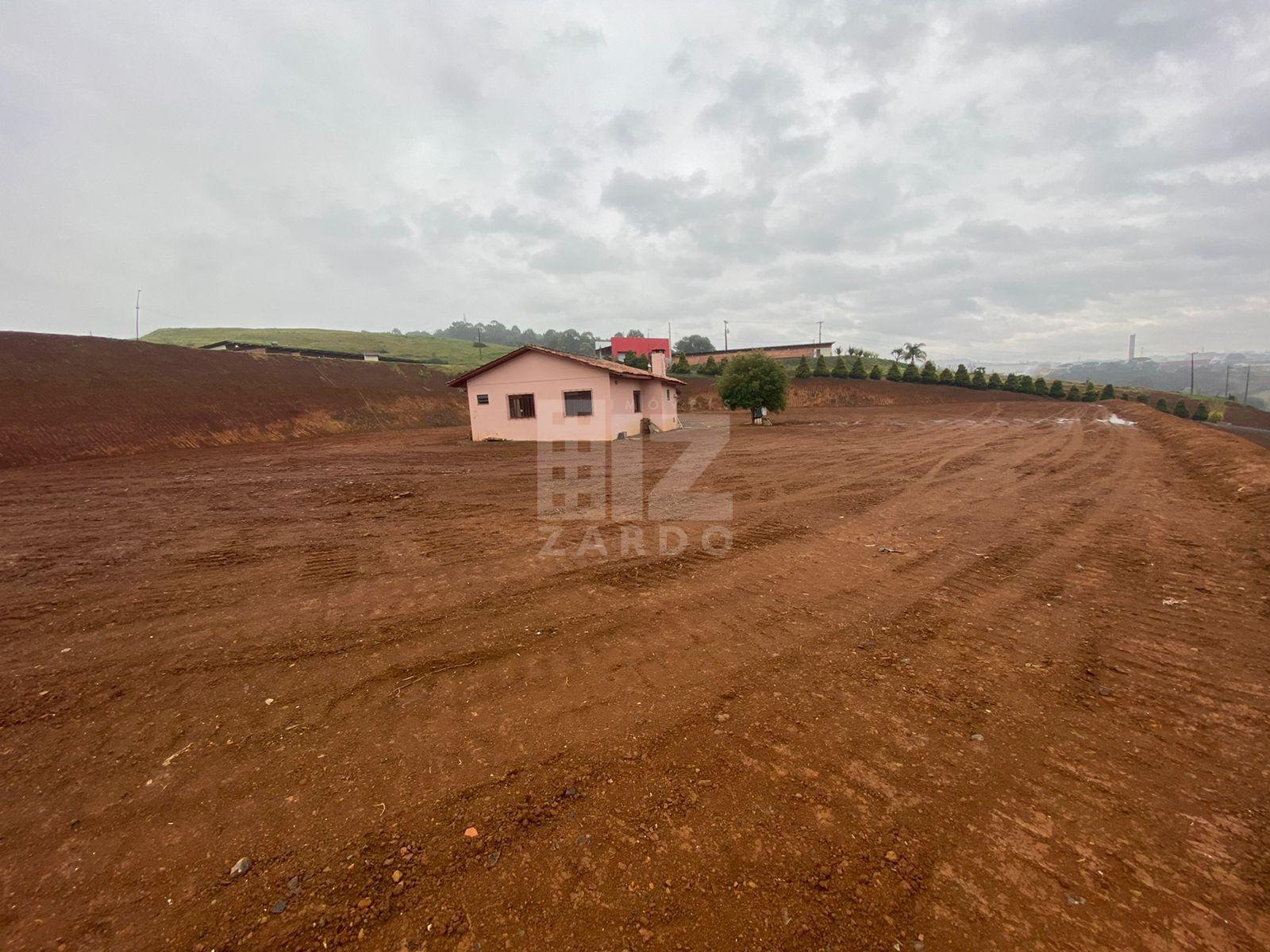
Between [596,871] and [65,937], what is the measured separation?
2053 mm

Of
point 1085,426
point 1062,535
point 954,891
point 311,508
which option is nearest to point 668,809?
point 954,891

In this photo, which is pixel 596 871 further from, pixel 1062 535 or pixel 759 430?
pixel 759 430

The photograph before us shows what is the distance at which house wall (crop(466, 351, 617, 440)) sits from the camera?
21969 millimetres

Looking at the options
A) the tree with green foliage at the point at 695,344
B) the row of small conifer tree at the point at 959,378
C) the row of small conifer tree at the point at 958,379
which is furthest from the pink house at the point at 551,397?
the tree with green foliage at the point at 695,344

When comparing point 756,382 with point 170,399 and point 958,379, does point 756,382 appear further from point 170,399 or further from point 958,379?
point 958,379

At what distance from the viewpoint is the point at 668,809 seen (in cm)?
262

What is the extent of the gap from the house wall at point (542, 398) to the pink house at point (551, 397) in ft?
0.11

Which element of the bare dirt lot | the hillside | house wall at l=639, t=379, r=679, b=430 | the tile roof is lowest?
the bare dirt lot

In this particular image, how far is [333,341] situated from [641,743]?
72.4 metres

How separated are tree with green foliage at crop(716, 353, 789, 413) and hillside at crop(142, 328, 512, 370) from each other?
106 feet

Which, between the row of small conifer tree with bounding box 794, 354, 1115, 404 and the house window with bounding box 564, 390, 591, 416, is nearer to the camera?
the house window with bounding box 564, 390, 591, 416

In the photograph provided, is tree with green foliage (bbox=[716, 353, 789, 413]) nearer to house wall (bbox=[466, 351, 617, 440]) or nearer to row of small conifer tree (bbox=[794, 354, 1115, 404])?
house wall (bbox=[466, 351, 617, 440])

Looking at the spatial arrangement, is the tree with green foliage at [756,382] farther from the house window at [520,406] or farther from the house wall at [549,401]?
the house window at [520,406]

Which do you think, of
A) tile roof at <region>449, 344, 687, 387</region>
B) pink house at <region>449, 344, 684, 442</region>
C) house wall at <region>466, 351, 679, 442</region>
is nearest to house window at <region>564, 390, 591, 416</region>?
pink house at <region>449, 344, 684, 442</region>
